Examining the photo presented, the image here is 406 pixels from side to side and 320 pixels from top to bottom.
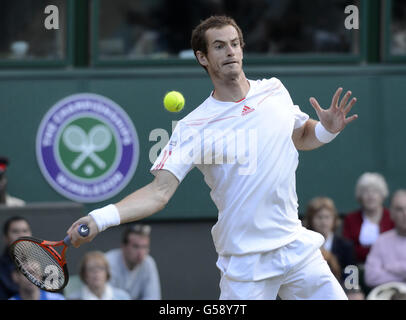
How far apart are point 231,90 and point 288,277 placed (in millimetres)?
984

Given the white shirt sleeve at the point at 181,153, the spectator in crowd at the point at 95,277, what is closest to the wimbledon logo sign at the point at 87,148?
the spectator in crowd at the point at 95,277

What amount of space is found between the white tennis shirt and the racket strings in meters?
0.68

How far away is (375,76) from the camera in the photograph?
7.98 m

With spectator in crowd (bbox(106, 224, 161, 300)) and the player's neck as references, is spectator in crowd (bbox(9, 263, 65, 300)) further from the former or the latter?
the player's neck

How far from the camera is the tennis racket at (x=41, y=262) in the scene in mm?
4332

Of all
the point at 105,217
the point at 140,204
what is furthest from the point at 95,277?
the point at 105,217

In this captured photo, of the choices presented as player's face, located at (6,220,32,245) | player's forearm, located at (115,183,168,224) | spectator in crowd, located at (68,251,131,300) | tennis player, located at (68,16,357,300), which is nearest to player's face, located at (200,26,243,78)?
tennis player, located at (68,16,357,300)

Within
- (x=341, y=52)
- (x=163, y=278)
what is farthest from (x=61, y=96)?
(x=341, y=52)

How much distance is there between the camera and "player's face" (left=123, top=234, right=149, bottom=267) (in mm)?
7145

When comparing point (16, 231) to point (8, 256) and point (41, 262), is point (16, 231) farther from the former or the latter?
point (41, 262)

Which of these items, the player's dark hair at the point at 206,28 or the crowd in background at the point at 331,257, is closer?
the player's dark hair at the point at 206,28

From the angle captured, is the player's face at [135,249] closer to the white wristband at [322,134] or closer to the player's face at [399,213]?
the player's face at [399,213]

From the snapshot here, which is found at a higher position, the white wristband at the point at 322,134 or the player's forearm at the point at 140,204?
the white wristband at the point at 322,134
